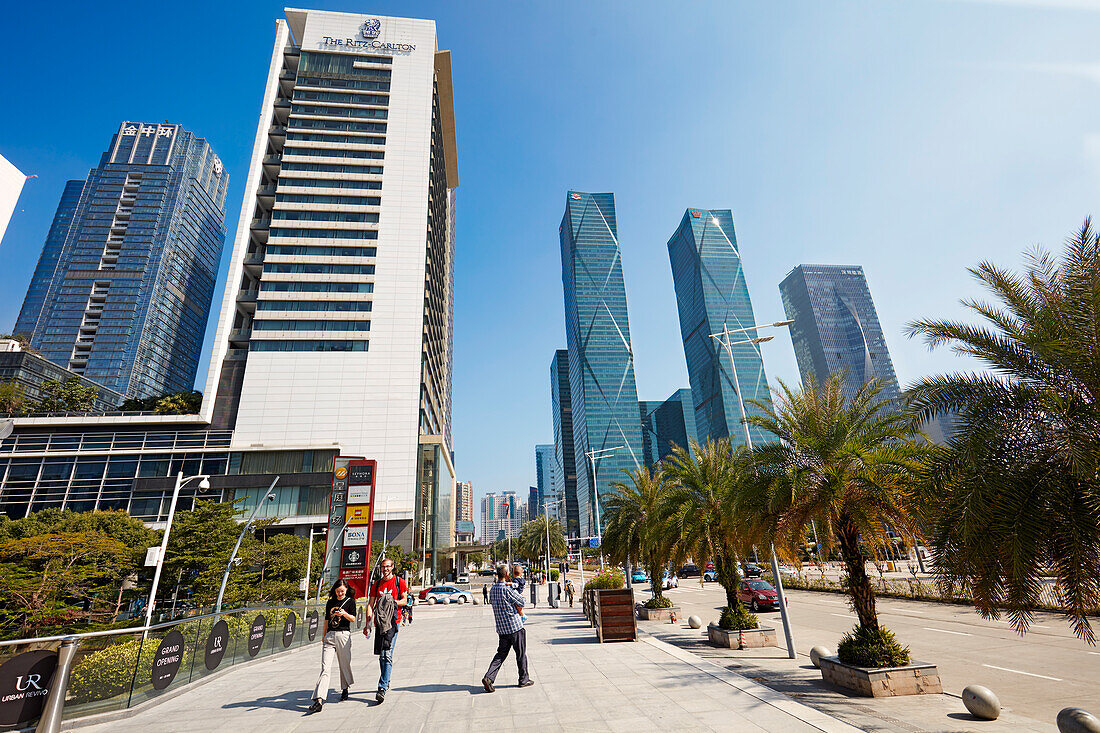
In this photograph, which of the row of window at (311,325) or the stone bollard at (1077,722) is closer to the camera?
the stone bollard at (1077,722)

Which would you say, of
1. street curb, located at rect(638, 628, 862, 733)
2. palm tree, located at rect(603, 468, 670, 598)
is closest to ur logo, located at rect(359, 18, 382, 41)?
palm tree, located at rect(603, 468, 670, 598)

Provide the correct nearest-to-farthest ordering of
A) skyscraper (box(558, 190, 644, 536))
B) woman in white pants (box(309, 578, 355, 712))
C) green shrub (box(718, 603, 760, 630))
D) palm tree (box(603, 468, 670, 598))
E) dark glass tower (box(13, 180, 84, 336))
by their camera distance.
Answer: woman in white pants (box(309, 578, 355, 712)) < green shrub (box(718, 603, 760, 630)) < palm tree (box(603, 468, 670, 598)) < dark glass tower (box(13, 180, 84, 336)) < skyscraper (box(558, 190, 644, 536))

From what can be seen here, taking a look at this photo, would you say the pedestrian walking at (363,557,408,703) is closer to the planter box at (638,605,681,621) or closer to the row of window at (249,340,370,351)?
the planter box at (638,605,681,621)

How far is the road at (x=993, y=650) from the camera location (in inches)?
345

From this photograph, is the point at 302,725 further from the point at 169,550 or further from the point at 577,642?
the point at 169,550

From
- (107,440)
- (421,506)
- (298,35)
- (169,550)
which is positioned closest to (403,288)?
(421,506)

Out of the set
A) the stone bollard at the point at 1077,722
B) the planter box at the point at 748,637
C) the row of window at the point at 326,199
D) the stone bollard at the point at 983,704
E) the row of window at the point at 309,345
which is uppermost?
the row of window at the point at 326,199

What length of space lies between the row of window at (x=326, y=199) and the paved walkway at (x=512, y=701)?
59.9 m

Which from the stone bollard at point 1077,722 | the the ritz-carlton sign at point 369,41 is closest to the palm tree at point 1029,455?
the stone bollard at point 1077,722

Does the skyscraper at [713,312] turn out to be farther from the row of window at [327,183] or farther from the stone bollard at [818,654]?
the stone bollard at [818,654]

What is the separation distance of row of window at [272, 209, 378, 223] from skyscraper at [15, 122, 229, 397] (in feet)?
293

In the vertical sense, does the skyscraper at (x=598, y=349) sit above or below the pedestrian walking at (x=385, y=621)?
above

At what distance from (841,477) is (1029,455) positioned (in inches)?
151

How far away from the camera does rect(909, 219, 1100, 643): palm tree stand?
646 centimetres
